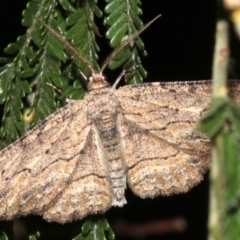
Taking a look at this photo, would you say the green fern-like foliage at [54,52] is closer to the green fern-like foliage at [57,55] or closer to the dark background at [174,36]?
the green fern-like foliage at [57,55]

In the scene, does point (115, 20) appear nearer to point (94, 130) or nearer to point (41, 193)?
point (94, 130)

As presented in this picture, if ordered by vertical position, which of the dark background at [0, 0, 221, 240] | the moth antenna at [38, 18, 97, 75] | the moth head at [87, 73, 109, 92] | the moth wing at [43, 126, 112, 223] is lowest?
the moth wing at [43, 126, 112, 223]

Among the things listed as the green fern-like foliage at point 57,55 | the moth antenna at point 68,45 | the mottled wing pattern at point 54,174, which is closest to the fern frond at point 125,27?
the green fern-like foliage at point 57,55

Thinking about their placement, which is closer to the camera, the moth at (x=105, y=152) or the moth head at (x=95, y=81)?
the moth at (x=105, y=152)

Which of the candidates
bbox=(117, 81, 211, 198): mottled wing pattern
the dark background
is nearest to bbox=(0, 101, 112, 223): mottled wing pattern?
bbox=(117, 81, 211, 198): mottled wing pattern

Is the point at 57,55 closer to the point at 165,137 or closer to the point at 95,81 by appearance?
the point at 95,81

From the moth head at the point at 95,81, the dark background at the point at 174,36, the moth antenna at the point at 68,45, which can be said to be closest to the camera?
the moth antenna at the point at 68,45

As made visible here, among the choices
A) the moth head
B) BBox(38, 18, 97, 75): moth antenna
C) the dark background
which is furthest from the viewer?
the dark background

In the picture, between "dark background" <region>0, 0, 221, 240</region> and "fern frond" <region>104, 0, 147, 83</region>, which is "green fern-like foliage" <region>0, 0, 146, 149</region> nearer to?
"fern frond" <region>104, 0, 147, 83</region>

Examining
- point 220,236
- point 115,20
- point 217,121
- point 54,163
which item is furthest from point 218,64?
point 54,163
